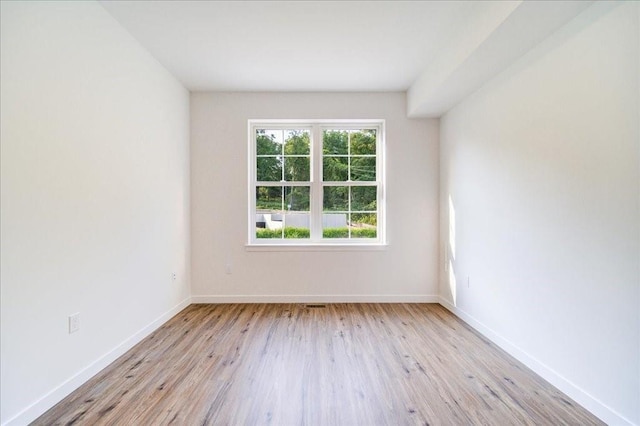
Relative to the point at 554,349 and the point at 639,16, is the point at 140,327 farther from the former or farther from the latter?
the point at 639,16

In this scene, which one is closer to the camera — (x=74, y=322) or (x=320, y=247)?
(x=74, y=322)

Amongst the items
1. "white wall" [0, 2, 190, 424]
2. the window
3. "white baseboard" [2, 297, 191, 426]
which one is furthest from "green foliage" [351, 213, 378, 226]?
"white baseboard" [2, 297, 191, 426]

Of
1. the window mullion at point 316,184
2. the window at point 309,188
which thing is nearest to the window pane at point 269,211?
the window at point 309,188

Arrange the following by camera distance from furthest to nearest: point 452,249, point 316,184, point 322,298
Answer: point 316,184
point 322,298
point 452,249

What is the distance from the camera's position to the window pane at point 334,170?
382cm

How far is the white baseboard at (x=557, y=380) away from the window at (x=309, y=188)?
160 centimetres

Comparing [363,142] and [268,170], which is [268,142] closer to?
[268,170]

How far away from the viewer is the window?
3812mm

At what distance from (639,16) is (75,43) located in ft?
10.3

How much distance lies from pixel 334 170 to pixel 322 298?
1.61m

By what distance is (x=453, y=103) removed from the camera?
10.4 feet

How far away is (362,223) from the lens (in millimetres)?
3834

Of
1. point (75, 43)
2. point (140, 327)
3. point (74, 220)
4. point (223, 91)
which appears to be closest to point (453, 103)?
point (223, 91)

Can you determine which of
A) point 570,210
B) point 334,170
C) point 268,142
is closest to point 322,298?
→ point 334,170
